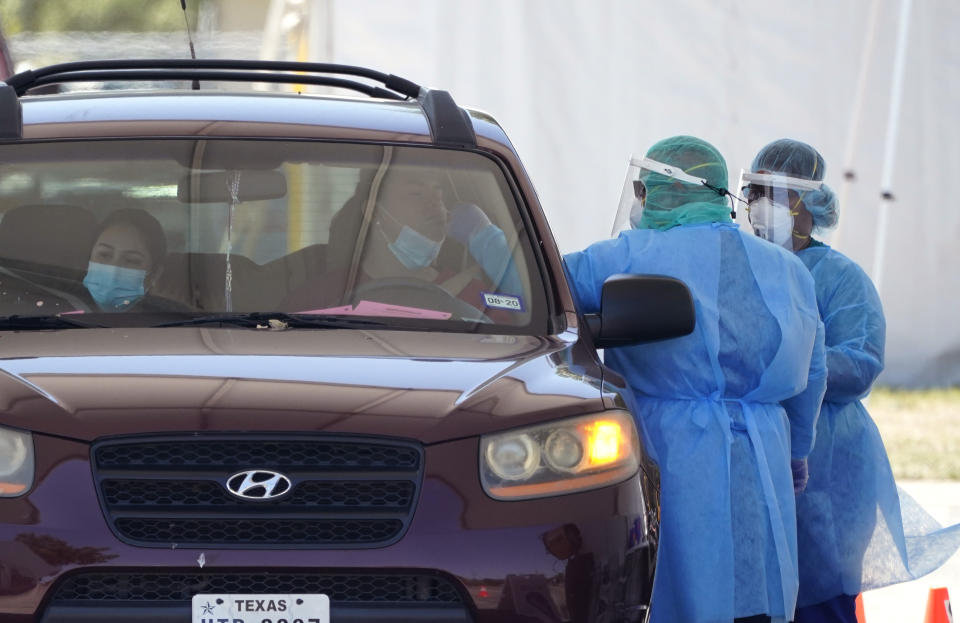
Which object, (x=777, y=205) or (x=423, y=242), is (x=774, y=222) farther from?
(x=423, y=242)

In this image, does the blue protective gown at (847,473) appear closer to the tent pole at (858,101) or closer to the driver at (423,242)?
the driver at (423,242)

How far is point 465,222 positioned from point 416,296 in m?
0.35

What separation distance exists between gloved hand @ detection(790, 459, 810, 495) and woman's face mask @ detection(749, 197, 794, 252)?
0.79 metres

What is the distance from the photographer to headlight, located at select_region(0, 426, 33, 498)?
3.22 metres

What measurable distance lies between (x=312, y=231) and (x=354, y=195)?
148 millimetres

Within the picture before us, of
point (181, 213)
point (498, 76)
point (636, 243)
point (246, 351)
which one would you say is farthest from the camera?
point (498, 76)

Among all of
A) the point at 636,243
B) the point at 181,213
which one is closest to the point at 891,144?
the point at 636,243

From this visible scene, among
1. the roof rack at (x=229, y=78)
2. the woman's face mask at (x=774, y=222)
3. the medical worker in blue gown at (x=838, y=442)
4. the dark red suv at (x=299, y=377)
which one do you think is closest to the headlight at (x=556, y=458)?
the dark red suv at (x=299, y=377)

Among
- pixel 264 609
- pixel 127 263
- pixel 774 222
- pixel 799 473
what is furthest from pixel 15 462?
pixel 774 222

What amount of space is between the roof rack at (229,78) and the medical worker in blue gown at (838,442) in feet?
4.32

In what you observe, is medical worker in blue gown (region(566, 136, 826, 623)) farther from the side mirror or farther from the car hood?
the car hood

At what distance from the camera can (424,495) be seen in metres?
3.30

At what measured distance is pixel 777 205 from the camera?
5.48 meters

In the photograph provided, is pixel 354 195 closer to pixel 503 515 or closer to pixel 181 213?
pixel 181 213
